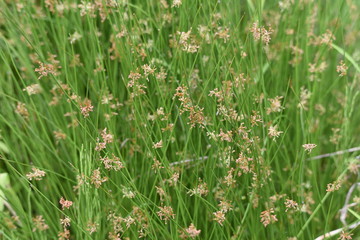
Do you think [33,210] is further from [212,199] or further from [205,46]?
[205,46]

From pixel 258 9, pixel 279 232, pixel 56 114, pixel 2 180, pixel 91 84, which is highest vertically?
pixel 258 9

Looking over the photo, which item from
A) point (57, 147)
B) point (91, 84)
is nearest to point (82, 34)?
point (91, 84)

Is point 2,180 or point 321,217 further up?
point 2,180

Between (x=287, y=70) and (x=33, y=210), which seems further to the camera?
(x=287, y=70)

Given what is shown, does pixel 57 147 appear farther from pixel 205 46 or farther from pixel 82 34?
pixel 205 46

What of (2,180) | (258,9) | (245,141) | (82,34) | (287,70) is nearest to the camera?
(245,141)

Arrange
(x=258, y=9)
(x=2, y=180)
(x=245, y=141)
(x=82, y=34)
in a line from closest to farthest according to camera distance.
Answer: (x=245, y=141), (x=258, y=9), (x=2, y=180), (x=82, y=34)
